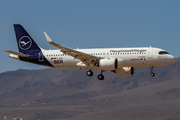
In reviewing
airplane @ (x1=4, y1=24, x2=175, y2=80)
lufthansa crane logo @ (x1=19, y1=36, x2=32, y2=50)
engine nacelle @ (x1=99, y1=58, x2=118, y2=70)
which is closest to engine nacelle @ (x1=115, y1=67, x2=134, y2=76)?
airplane @ (x1=4, y1=24, x2=175, y2=80)

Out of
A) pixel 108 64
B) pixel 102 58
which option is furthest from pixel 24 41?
pixel 108 64

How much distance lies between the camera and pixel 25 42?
67.5 m

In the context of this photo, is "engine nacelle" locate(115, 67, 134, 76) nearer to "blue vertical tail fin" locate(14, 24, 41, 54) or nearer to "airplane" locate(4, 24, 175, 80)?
"airplane" locate(4, 24, 175, 80)

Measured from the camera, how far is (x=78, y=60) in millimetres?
62844

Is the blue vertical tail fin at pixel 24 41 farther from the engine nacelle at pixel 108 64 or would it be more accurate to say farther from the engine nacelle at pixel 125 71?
the engine nacelle at pixel 125 71

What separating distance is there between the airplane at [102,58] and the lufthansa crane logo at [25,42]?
350 mm

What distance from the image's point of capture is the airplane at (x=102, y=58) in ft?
193

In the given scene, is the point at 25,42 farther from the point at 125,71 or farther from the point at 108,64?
the point at 125,71

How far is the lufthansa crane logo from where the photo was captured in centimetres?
6712

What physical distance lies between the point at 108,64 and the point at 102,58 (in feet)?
7.41

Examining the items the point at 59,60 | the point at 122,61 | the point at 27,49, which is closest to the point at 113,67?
the point at 122,61

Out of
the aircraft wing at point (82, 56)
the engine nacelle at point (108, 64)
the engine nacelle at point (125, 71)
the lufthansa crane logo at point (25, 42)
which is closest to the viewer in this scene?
the aircraft wing at point (82, 56)

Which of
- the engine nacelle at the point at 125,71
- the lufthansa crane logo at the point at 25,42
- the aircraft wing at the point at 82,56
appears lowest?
the engine nacelle at the point at 125,71

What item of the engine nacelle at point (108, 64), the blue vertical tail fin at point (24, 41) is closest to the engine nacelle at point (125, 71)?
the engine nacelle at point (108, 64)
